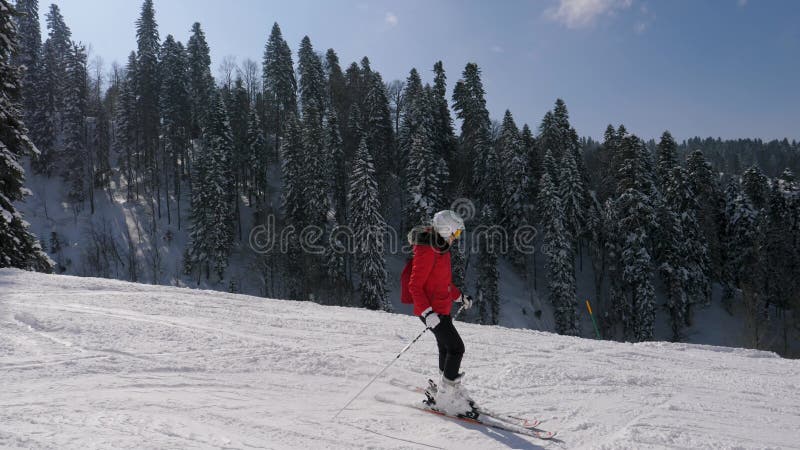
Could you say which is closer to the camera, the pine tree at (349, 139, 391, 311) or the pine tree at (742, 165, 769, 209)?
the pine tree at (349, 139, 391, 311)

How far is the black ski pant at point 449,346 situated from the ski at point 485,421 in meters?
0.40

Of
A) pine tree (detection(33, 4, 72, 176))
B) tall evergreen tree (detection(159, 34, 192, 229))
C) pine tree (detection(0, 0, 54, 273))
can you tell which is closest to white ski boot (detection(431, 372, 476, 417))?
pine tree (detection(0, 0, 54, 273))

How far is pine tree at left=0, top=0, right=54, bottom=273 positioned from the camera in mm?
14086

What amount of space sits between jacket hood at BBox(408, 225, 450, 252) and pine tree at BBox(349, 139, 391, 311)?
31772 millimetres

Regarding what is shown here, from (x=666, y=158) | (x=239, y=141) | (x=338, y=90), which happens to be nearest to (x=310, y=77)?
(x=338, y=90)

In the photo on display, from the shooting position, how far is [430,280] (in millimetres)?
5207

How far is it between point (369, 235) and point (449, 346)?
105 feet

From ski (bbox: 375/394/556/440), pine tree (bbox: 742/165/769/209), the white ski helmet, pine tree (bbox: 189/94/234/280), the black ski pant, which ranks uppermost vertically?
pine tree (bbox: 742/165/769/209)

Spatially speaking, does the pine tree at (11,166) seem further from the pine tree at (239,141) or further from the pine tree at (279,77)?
the pine tree at (279,77)

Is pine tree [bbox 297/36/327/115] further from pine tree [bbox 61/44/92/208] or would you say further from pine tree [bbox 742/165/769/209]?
pine tree [bbox 742/165/769/209]

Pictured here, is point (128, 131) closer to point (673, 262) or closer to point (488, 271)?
point (488, 271)

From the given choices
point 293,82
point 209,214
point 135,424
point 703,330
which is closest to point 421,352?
point 135,424

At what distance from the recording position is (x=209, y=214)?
4334 centimetres

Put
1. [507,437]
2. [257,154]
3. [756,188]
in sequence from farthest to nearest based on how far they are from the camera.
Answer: [257,154] < [756,188] < [507,437]
